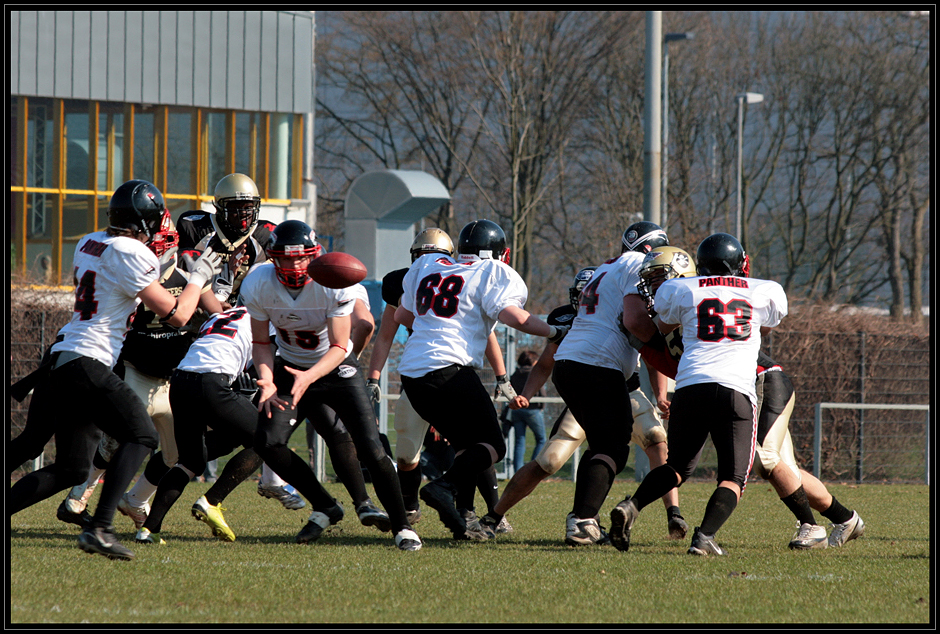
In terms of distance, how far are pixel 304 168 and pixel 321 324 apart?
64.2 ft

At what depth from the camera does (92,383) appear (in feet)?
17.6

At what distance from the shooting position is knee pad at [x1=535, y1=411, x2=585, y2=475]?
6641 millimetres

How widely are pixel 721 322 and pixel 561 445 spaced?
1457 mm

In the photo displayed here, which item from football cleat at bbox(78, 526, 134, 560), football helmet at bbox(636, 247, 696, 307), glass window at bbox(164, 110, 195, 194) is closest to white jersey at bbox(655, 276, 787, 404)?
football helmet at bbox(636, 247, 696, 307)

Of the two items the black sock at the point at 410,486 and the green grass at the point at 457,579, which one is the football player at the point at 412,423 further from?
the green grass at the point at 457,579

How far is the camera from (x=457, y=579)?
5098 mm

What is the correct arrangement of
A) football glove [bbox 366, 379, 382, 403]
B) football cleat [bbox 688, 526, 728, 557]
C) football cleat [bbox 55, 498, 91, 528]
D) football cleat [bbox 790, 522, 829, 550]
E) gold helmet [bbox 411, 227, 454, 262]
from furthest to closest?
gold helmet [bbox 411, 227, 454, 262], football glove [bbox 366, 379, 382, 403], football cleat [bbox 55, 498, 91, 528], football cleat [bbox 790, 522, 829, 550], football cleat [bbox 688, 526, 728, 557]

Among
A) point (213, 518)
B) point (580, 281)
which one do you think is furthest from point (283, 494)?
point (580, 281)

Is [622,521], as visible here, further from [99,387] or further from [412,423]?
[99,387]

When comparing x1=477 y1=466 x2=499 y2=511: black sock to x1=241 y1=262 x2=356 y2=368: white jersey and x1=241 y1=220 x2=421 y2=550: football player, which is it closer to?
x1=241 y1=220 x2=421 y2=550: football player

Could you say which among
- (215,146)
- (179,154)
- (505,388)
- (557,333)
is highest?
(215,146)

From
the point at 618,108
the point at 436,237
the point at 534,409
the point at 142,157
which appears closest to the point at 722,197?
the point at 618,108

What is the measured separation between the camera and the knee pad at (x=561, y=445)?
664 cm

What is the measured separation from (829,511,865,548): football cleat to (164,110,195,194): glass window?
18202 millimetres
